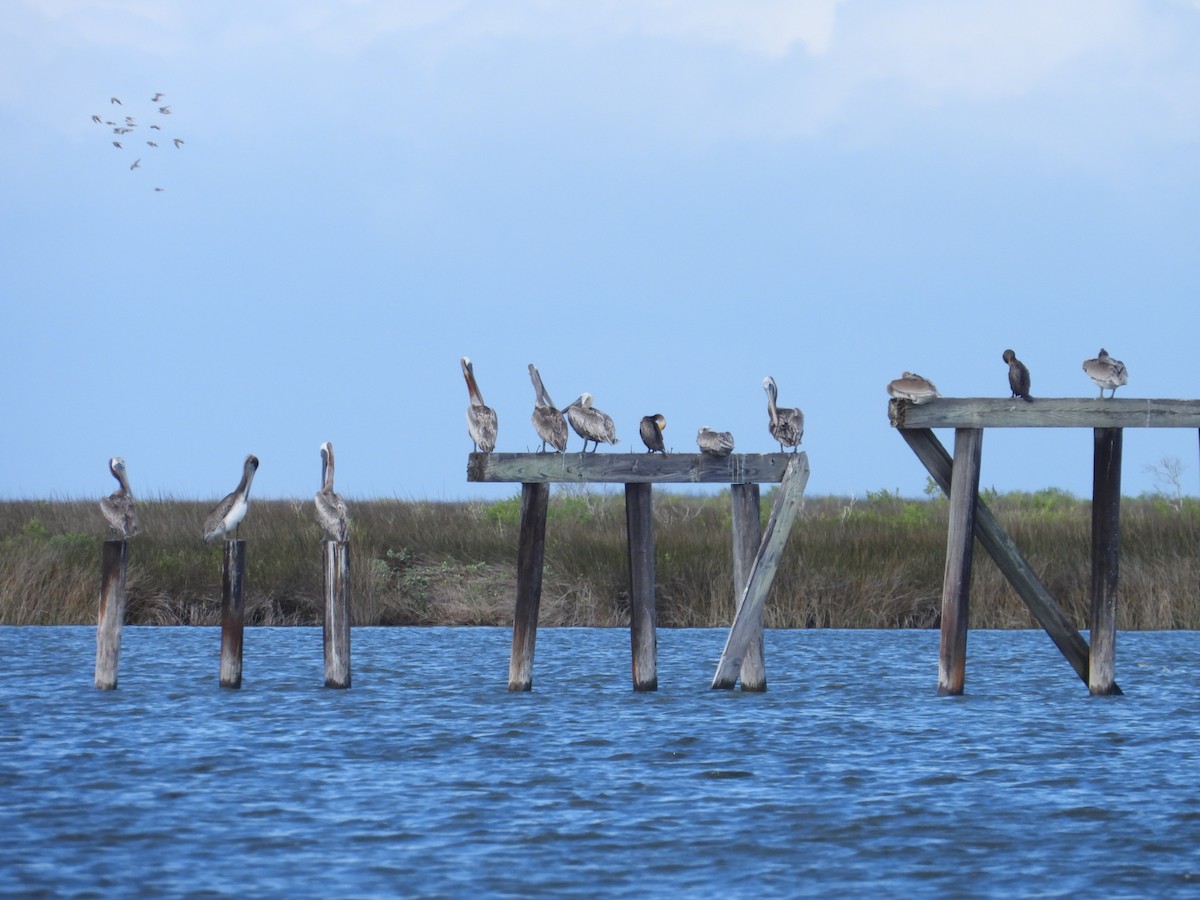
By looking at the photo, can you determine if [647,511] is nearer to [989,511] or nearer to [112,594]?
[989,511]

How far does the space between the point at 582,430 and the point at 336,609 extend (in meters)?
3.21

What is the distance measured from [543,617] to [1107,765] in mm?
14080

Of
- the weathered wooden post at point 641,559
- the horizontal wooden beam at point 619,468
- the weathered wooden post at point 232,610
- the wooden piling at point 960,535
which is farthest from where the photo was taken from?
the weathered wooden post at point 232,610

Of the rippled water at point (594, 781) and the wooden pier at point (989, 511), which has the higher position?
the wooden pier at point (989, 511)

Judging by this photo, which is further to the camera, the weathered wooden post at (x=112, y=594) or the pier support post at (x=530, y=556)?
the weathered wooden post at (x=112, y=594)

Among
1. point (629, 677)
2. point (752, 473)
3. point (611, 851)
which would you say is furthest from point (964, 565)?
point (611, 851)

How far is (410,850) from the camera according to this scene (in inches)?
465

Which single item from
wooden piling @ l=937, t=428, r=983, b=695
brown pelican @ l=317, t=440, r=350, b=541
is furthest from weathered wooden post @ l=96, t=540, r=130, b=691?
wooden piling @ l=937, t=428, r=983, b=695

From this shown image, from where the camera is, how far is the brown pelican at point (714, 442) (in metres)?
18.3

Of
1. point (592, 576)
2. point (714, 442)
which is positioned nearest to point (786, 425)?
point (714, 442)

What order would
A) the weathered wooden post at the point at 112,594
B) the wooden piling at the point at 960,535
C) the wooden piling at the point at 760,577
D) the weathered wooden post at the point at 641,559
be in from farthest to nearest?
the weathered wooden post at the point at 112,594 < the weathered wooden post at the point at 641,559 < the wooden piling at the point at 760,577 < the wooden piling at the point at 960,535

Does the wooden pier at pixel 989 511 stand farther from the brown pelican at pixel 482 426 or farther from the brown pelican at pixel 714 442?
the brown pelican at pixel 482 426

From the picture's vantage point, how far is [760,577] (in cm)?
1842

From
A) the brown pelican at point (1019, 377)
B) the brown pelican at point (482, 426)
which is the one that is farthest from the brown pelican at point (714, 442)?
the brown pelican at point (1019, 377)
